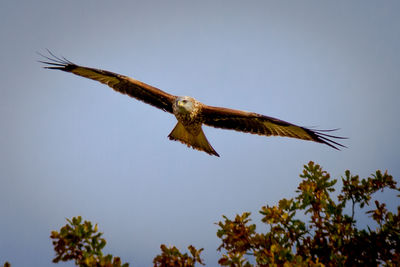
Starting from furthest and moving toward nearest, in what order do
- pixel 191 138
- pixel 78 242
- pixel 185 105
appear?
1. pixel 191 138
2. pixel 185 105
3. pixel 78 242

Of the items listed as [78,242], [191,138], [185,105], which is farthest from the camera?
[191,138]

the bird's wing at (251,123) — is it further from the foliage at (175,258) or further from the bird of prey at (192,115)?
the foliage at (175,258)

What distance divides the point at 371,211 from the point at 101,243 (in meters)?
2.76

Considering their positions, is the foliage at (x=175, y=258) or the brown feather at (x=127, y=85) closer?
the foliage at (x=175, y=258)

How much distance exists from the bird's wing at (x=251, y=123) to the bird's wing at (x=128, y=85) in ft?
3.01

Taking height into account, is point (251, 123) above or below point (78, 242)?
above

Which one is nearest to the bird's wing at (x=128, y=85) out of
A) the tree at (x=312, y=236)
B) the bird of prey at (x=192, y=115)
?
the bird of prey at (x=192, y=115)

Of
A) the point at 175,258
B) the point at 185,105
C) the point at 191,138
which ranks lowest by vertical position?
the point at 175,258

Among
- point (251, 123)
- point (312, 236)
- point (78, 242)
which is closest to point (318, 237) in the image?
point (312, 236)

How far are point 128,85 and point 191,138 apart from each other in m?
1.77

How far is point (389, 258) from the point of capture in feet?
12.5

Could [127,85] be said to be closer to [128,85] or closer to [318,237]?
[128,85]

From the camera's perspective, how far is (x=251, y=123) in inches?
320

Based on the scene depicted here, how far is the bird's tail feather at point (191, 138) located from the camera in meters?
8.41
